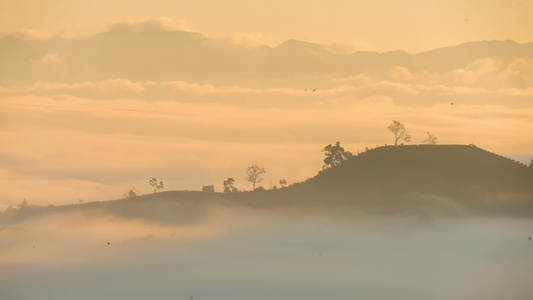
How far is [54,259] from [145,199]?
1169 inches

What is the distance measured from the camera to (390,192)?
186 metres

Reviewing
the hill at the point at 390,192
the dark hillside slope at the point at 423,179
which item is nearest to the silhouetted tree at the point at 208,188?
the hill at the point at 390,192

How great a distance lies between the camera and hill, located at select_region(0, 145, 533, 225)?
178 metres

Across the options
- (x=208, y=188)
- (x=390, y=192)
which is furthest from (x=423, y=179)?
A: (x=208, y=188)

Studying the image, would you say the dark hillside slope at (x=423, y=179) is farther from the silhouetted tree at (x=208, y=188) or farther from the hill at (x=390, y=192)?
the silhouetted tree at (x=208, y=188)

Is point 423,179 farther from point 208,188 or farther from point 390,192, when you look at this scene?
point 208,188

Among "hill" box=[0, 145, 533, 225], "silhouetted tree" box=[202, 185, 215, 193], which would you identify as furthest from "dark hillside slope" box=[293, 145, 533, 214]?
"silhouetted tree" box=[202, 185, 215, 193]

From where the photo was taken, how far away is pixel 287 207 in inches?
7160

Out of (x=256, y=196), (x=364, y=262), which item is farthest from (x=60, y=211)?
(x=364, y=262)

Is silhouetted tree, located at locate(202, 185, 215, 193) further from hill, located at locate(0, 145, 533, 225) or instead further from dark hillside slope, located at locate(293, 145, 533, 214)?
dark hillside slope, located at locate(293, 145, 533, 214)

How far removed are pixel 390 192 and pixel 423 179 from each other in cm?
839

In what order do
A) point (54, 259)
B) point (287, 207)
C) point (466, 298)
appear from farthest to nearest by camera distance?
point (287, 207)
point (54, 259)
point (466, 298)

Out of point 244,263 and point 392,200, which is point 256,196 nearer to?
point 244,263

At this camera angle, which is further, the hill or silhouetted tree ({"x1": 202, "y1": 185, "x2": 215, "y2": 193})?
silhouetted tree ({"x1": 202, "y1": 185, "x2": 215, "y2": 193})
